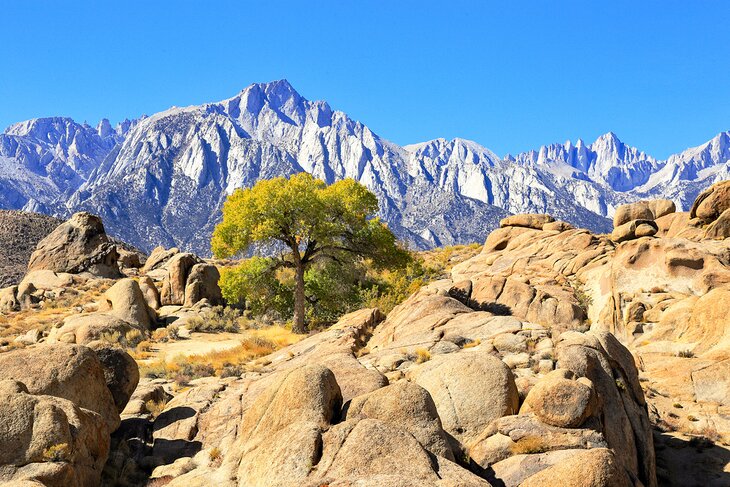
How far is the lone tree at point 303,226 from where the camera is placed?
3300cm

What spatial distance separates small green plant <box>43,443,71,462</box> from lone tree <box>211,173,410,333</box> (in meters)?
21.4

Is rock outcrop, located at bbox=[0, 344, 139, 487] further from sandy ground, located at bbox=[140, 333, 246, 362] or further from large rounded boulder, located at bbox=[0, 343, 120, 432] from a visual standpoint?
sandy ground, located at bbox=[140, 333, 246, 362]

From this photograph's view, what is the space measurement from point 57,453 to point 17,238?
3073 inches

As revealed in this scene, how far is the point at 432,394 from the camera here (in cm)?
1339

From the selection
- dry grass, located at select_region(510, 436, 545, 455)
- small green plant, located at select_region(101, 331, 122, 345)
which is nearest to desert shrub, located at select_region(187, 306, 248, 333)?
small green plant, located at select_region(101, 331, 122, 345)

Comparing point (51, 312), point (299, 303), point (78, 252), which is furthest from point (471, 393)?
point (78, 252)

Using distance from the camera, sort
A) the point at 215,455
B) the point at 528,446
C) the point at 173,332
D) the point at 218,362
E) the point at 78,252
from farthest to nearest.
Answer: the point at 78,252 → the point at 173,332 → the point at 218,362 → the point at 215,455 → the point at 528,446

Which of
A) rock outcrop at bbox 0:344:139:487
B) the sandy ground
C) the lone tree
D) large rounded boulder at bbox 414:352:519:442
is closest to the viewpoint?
rock outcrop at bbox 0:344:139:487

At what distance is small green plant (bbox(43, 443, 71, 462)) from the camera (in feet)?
36.6

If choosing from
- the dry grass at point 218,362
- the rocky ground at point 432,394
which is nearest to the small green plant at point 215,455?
the rocky ground at point 432,394

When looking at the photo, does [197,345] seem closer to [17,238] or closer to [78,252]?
[78,252]

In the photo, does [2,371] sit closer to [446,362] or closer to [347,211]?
[446,362]

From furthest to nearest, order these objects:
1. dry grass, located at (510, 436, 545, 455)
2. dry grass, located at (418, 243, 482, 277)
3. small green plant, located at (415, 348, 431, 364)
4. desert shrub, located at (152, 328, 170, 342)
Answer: dry grass, located at (418, 243, 482, 277) < desert shrub, located at (152, 328, 170, 342) < small green plant, located at (415, 348, 431, 364) < dry grass, located at (510, 436, 545, 455)

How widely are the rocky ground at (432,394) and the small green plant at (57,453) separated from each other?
25 millimetres
